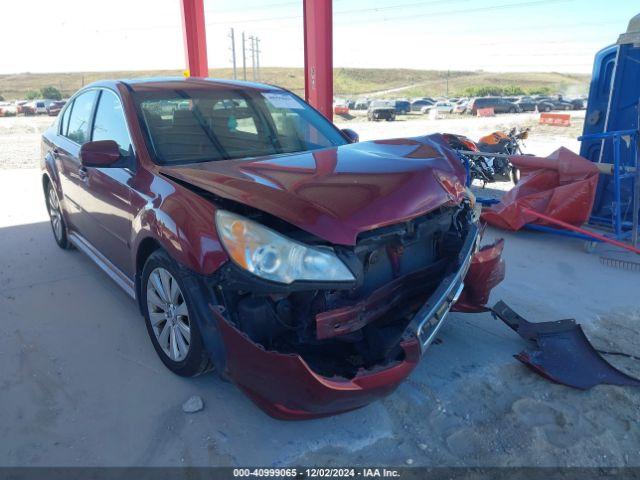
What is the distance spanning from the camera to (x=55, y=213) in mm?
4977

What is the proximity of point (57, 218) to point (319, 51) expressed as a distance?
4.95 metres

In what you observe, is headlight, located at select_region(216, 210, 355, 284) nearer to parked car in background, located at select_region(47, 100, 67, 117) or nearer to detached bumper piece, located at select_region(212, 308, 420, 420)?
detached bumper piece, located at select_region(212, 308, 420, 420)

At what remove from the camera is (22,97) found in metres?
78.7

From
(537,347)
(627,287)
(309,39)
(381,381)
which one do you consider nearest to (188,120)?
(381,381)

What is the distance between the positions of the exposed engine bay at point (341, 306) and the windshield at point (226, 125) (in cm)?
106

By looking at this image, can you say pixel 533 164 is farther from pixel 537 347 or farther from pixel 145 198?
pixel 145 198

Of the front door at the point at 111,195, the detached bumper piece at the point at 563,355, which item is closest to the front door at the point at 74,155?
the front door at the point at 111,195

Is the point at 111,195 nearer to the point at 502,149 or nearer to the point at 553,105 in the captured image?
the point at 502,149

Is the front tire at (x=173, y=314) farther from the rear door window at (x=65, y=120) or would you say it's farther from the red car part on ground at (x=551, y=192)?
the red car part on ground at (x=551, y=192)

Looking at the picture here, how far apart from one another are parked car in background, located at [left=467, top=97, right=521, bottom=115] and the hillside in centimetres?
4685

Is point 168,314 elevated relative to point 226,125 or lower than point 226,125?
lower

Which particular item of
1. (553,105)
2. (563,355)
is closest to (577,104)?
(553,105)

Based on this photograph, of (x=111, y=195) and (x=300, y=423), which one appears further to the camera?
(x=111, y=195)

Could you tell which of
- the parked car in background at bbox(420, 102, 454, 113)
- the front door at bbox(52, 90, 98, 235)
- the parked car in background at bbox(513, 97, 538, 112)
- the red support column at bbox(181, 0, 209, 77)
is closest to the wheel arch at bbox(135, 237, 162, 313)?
the front door at bbox(52, 90, 98, 235)
